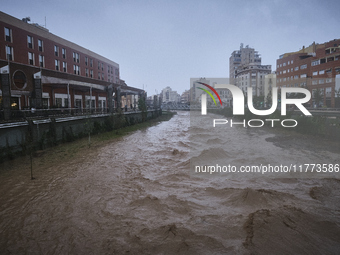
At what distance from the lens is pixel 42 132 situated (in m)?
12.4

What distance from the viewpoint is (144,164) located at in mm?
10039

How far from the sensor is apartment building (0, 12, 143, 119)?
52.9 feet

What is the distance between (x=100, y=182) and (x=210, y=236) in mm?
4768

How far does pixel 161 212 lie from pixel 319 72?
5311 centimetres

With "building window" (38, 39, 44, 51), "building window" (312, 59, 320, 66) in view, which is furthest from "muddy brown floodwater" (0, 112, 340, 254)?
"building window" (312, 59, 320, 66)

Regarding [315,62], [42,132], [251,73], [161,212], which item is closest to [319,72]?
[315,62]

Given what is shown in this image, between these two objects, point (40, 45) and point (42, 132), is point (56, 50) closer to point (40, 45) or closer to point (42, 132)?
point (40, 45)

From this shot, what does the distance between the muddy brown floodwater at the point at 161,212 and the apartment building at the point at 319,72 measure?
42.7 metres

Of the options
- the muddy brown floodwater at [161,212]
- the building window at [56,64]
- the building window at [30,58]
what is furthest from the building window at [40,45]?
the muddy brown floodwater at [161,212]

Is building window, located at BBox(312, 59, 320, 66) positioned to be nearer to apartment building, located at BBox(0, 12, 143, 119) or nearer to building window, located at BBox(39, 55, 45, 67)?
apartment building, located at BBox(0, 12, 143, 119)

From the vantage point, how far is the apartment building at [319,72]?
41969 mm

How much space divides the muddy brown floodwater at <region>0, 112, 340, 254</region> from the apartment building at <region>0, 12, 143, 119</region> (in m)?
6.57

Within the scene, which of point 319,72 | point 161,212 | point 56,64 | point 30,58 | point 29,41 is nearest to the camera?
point 161,212

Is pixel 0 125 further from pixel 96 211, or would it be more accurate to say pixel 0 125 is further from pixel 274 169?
pixel 274 169
